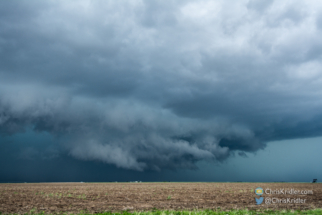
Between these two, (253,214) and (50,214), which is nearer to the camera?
(253,214)

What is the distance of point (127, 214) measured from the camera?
2306 cm

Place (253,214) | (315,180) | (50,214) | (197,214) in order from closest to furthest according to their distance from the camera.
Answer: (197,214)
(253,214)
(50,214)
(315,180)

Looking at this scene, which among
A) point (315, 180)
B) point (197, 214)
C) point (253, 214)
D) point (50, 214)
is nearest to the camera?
point (197, 214)

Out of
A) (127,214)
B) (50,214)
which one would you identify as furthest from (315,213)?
(50,214)

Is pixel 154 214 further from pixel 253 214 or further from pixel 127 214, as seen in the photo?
pixel 253 214

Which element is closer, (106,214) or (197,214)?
(197,214)

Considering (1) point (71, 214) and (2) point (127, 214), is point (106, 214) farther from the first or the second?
(1) point (71, 214)

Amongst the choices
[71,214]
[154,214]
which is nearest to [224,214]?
[154,214]

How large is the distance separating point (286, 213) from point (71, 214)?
23298mm

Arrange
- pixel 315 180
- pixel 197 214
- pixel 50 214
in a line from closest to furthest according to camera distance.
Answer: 1. pixel 197 214
2. pixel 50 214
3. pixel 315 180

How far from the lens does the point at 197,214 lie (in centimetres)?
2198

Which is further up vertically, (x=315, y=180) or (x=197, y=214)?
(x=197, y=214)

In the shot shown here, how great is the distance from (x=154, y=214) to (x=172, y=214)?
187cm

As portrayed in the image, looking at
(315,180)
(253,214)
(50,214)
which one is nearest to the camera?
(253,214)
